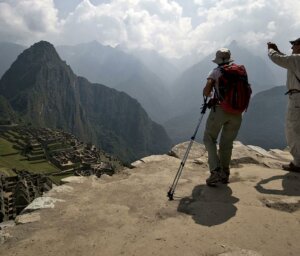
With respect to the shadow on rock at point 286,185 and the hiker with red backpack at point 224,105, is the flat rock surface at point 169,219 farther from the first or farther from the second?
the hiker with red backpack at point 224,105

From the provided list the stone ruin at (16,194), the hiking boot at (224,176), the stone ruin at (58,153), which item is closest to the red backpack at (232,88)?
the hiking boot at (224,176)

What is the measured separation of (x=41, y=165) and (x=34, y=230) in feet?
275

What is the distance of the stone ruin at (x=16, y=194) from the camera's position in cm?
3809

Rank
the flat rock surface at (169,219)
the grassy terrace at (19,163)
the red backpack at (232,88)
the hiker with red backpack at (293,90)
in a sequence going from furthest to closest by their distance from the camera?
the grassy terrace at (19,163) → the hiker with red backpack at (293,90) → the red backpack at (232,88) → the flat rock surface at (169,219)

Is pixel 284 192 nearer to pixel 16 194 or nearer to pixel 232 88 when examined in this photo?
pixel 232 88

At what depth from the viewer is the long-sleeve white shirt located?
7.06 m

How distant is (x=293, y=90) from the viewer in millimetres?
7465

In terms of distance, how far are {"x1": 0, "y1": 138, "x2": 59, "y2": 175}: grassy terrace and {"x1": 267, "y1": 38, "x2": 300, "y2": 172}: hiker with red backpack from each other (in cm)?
7491

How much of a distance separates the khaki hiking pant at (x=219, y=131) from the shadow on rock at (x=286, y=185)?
89 centimetres

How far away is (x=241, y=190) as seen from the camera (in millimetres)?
6715

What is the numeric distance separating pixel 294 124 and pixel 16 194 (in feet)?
141

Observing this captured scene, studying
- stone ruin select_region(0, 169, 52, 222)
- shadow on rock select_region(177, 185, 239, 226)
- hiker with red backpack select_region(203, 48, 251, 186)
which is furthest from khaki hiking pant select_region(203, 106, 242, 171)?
stone ruin select_region(0, 169, 52, 222)

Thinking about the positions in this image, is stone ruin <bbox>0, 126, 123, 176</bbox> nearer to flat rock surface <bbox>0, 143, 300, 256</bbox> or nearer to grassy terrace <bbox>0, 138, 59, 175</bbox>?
grassy terrace <bbox>0, 138, 59, 175</bbox>

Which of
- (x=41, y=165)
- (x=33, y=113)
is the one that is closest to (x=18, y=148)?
(x=41, y=165)
